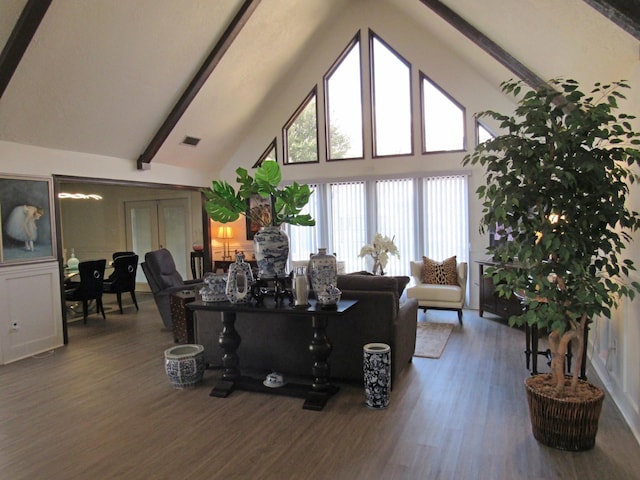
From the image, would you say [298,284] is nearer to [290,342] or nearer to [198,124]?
[290,342]

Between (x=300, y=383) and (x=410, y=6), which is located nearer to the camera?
(x=300, y=383)

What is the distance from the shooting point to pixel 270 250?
365 centimetres

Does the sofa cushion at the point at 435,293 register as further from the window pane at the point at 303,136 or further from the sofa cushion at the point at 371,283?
the window pane at the point at 303,136

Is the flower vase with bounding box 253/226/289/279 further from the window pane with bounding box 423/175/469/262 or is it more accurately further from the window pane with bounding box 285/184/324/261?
the window pane with bounding box 285/184/324/261

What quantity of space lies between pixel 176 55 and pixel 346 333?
425 centimetres

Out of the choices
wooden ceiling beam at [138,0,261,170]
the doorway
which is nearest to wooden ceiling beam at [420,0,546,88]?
wooden ceiling beam at [138,0,261,170]

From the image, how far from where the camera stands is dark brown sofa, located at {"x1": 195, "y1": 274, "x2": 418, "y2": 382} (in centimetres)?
370

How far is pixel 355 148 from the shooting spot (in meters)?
7.72

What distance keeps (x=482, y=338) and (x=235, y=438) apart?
11.0 feet

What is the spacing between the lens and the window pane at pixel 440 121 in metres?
6.99

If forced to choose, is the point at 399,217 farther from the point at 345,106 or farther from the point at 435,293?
the point at 345,106

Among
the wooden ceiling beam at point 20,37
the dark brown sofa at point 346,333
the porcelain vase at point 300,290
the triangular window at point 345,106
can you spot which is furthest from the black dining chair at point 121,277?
the porcelain vase at point 300,290

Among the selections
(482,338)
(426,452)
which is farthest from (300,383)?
(482,338)

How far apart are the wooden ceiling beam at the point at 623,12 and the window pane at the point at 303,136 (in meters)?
5.70
